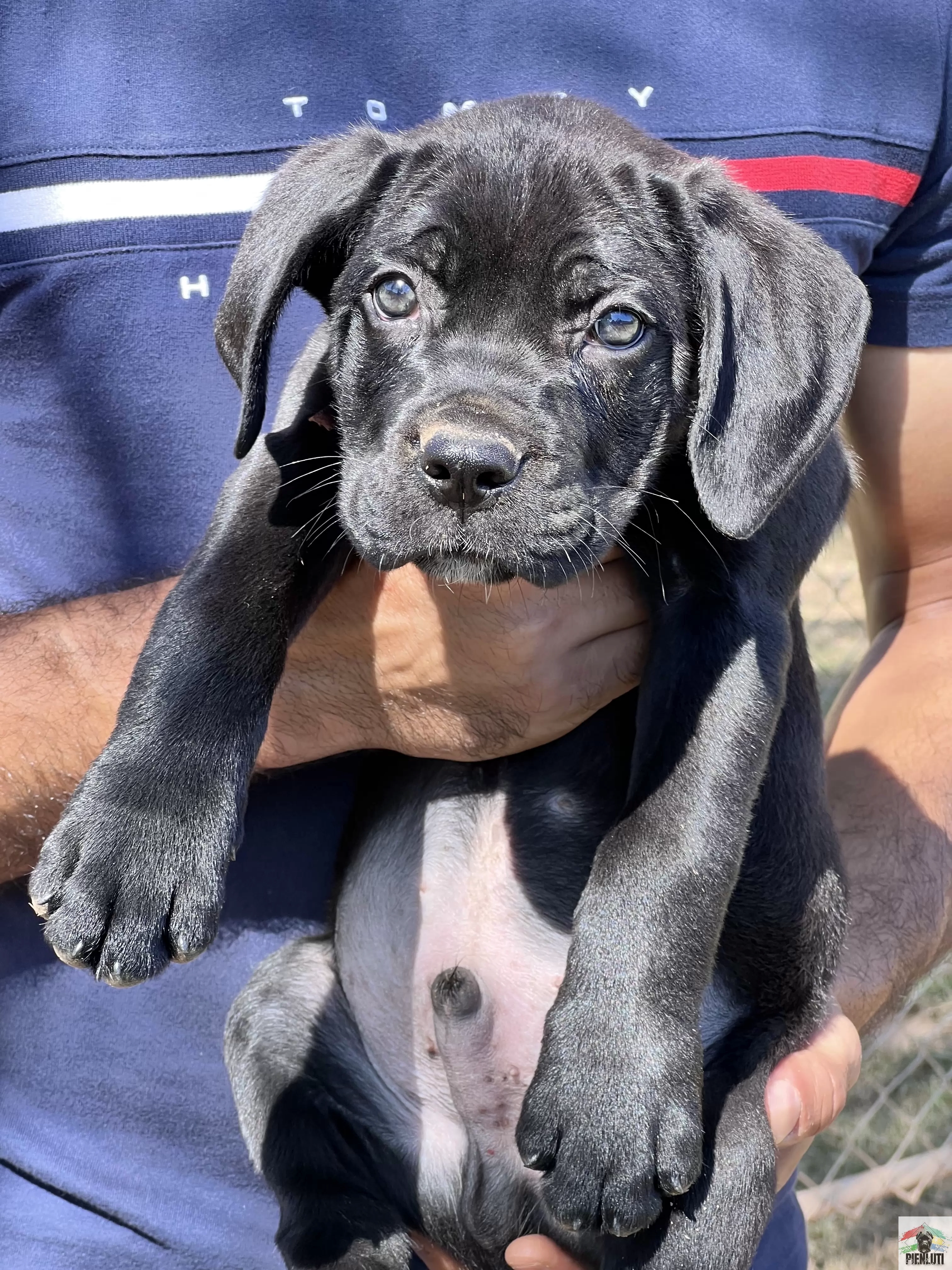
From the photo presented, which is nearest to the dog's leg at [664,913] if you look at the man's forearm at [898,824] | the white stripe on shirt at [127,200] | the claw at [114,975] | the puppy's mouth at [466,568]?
the puppy's mouth at [466,568]

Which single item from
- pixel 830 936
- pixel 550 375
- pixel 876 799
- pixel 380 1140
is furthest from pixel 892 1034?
pixel 550 375

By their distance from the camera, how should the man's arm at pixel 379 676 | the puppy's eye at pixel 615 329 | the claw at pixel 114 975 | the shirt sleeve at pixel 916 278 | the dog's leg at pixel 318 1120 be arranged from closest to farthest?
the claw at pixel 114 975 < the puppy's eye at pixel 615 329 < the dog's leg at pixel 318 1120 < the man's arm at pixel 379 676 < the shirt sleeve at pixel 916 278

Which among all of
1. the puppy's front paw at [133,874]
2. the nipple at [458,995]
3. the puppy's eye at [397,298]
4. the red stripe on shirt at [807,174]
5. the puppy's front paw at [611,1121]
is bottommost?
the nipple at [458,995]

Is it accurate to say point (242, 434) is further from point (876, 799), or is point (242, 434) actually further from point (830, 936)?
point (876, 799)

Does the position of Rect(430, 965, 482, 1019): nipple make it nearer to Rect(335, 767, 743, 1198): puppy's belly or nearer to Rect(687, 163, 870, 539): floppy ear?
Rect(335, 767, 743, 1198): puppy's belly

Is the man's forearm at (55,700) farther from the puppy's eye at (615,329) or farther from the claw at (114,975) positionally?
the puppy's eye at (615,329)

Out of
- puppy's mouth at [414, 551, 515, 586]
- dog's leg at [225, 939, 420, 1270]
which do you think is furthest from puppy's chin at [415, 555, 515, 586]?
dog's leg at [225, 939, 420, 1270]

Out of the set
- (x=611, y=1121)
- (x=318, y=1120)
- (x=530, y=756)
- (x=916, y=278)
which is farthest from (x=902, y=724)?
(x=318, y=1120)
